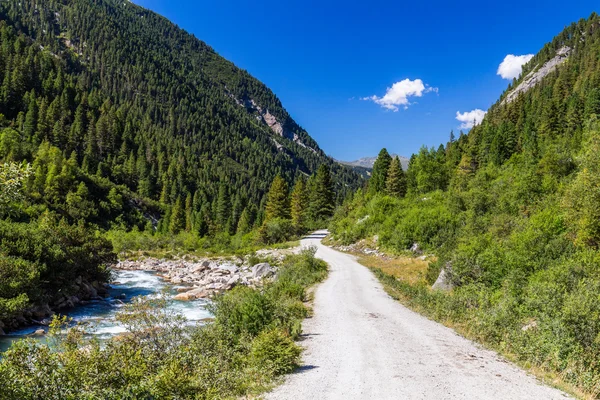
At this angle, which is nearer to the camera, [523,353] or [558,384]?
[558,384]

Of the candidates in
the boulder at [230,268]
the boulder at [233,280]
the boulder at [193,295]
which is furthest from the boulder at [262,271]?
the boulder at [193,295]

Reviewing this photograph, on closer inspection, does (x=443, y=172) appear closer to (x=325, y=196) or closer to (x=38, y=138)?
(x=325, y=196)

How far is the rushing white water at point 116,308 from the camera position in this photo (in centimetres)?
1689

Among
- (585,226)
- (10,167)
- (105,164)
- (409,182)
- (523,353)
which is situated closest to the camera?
(10,167)

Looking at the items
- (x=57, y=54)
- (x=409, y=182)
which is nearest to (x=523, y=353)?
(x=409, y=182)

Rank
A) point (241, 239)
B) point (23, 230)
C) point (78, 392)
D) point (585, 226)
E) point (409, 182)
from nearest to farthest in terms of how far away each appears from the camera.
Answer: point (78, 392), point (585, 226), point (23, 230), point (241, 239), point (409, 182)

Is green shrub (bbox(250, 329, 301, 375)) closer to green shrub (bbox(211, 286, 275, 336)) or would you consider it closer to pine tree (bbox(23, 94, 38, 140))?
green shrub (bbox(211, 286, 275, 336))

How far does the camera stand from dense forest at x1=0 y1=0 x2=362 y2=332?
894 inches

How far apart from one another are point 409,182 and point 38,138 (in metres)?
93.1

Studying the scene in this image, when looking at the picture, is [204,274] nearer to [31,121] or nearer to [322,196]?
[322,196]

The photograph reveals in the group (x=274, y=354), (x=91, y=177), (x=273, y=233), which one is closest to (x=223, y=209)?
(x=91, y=177)

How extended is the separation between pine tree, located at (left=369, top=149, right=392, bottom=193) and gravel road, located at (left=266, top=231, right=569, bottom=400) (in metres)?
56.9

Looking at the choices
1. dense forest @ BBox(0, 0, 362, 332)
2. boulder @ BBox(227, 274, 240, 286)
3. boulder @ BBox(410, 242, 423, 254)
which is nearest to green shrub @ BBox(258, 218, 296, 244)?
dense forest @ BBox(0, 0, 362, 332)

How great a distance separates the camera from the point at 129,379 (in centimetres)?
684
